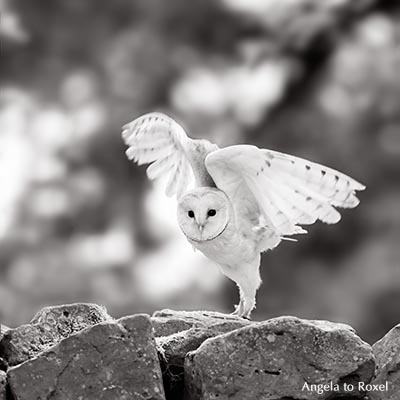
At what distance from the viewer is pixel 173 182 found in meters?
5.98

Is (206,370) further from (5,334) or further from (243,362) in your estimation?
(5,334)

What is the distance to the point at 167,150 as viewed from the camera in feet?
19.4

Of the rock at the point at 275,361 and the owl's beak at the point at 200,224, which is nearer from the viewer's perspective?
the rock at the point at 275,361

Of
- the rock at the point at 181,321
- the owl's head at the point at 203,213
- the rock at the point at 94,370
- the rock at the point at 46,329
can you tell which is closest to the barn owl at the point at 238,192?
the owl's head at the point at 203,213

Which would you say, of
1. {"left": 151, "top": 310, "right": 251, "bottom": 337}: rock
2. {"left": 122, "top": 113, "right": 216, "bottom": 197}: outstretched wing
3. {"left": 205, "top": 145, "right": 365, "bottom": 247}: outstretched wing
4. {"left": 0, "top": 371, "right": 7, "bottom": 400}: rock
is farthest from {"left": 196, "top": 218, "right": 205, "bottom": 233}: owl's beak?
{"left": 0, "top": 371, "right": 7, "bottom": 400}: rock

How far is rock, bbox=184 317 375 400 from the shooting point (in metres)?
3.83

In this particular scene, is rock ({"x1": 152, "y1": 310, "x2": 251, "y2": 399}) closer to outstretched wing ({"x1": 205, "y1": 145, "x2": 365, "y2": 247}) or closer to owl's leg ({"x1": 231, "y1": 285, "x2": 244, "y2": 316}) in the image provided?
outstretched wing ({"x1": 205, "y1": 145, "x2": 365, "y2": 247})

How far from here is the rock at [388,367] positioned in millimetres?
4281

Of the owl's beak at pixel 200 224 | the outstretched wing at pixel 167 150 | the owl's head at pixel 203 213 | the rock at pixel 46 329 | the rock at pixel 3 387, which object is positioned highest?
the outstretched wing at pixel 167 150

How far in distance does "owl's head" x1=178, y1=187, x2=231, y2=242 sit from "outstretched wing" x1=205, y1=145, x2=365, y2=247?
0.39 ft

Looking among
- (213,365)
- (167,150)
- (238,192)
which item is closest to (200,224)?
(238,192)

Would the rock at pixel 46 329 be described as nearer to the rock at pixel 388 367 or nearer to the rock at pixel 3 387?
the rock at pixel 3 387

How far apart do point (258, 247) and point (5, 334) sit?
1924mm

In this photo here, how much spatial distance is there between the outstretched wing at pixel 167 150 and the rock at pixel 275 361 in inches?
69.0
